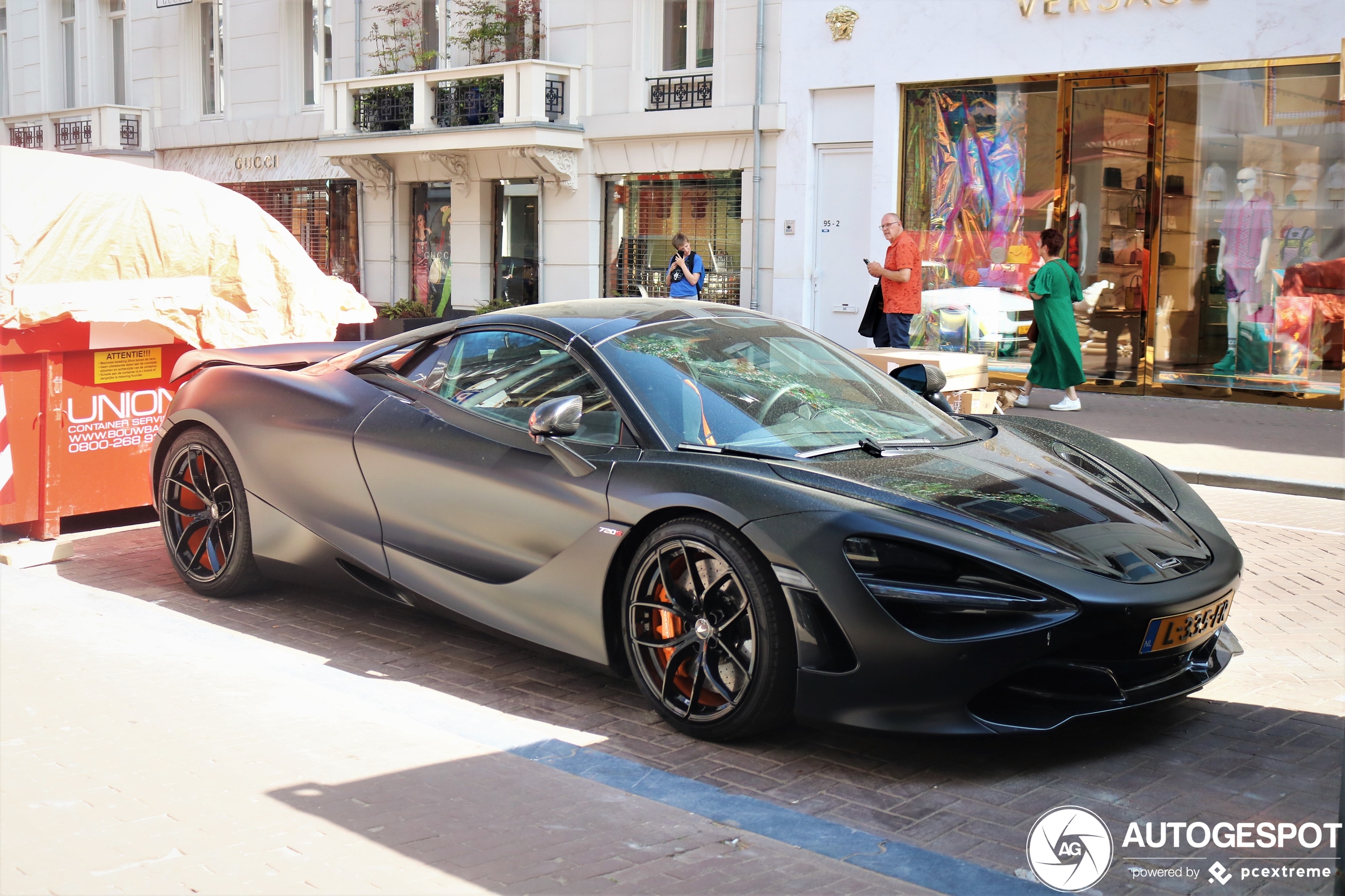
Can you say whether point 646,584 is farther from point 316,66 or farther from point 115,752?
point 316,66

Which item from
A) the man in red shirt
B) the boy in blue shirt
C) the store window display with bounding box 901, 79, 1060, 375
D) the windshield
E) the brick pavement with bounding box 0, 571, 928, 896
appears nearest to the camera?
the brick pavement with bounding box 0, 571, 928, 896

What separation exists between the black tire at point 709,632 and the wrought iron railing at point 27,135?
107 feet

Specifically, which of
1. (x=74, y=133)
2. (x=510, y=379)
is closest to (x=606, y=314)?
(x=510, y=379)

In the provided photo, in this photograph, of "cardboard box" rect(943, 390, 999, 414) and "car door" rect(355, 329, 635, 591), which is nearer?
"car door" rect(355, 329, 635, 591)

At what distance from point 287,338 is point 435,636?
10.6 ft

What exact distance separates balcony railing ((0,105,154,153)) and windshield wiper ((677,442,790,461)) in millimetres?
28989

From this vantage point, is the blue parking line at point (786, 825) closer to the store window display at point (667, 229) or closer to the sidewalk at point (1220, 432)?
the sidewalk at point (1220, 432)

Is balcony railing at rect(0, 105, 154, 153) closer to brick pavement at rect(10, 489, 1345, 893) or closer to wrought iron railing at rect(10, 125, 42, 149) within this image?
wrought iron railing at rect(10, 125, 42, 149)

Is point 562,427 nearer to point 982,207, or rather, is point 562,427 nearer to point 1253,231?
point 1253,231

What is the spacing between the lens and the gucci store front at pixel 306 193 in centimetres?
2627

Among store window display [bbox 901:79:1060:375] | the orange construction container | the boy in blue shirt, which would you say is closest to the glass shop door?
store window display [bbox 901:79:1060:375]

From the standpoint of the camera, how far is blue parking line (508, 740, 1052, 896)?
10.9 feet

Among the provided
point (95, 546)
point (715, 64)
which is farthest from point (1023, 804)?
point (715, 64)

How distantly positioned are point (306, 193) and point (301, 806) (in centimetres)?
2501
